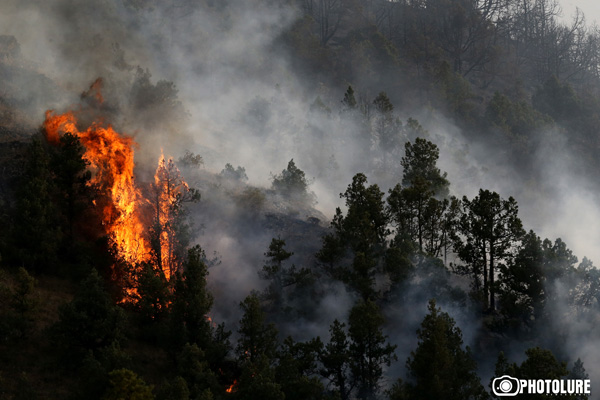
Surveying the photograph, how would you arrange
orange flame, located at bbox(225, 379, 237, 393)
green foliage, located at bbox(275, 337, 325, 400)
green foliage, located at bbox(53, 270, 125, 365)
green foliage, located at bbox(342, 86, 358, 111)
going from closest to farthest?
green foliage, located at bbox(275, 337, 325, 400), green foliage, located at bbox(53, 270, 125, 365), orange flame, located at bbox(225, 379, 237, 393), green foliage, located at bbox(342, 86, 358, 111)

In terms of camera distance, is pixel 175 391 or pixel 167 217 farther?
pixel 167 217

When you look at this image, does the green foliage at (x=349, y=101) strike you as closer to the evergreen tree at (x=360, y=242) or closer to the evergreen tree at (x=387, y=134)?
the evergreen tree at (x=387, y=134)

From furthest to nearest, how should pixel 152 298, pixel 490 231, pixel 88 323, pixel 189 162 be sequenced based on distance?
pixel 189 162 < pixel 490 231 < pixel 152 298 < pixel 88 323

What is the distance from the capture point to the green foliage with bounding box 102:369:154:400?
24125 mm

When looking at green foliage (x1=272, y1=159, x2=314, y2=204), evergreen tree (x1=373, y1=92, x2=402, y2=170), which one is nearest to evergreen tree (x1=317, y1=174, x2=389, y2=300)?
green foliage (x1=272, y1=159, x2=314, y2=204)

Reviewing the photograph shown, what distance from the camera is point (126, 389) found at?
2420 centimetres

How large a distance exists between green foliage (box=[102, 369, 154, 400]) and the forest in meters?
0.12

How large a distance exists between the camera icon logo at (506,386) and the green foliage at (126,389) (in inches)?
687

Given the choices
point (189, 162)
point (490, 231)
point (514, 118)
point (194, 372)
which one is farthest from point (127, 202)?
point (514, 118)

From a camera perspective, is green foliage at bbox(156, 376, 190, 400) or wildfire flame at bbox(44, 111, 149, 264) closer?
green foliage at bbox(156, 376, 190, 400)

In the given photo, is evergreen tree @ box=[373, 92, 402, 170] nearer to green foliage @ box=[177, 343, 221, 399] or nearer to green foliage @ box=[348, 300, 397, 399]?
green foliage @ box=[348, 300, 397, 399]

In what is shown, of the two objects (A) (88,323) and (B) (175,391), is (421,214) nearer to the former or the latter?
(B) (175,391)

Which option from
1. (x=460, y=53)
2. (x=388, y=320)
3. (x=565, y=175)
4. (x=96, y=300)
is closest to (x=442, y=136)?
(x=565, y=175)

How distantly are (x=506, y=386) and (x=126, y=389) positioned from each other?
61.3 feet
